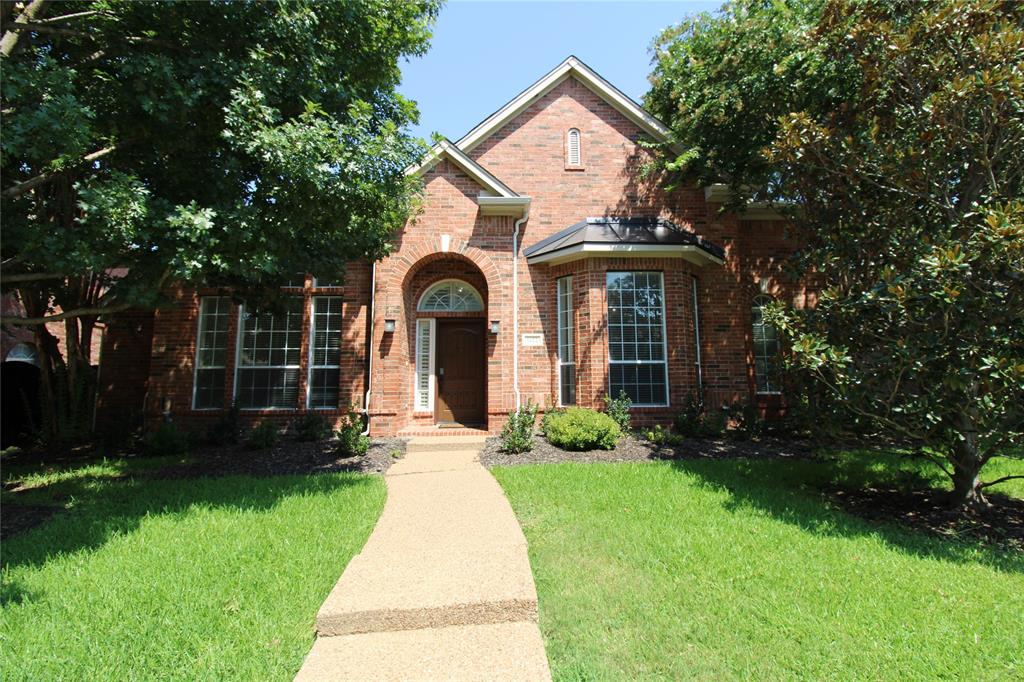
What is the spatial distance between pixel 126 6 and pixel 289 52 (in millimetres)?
1509

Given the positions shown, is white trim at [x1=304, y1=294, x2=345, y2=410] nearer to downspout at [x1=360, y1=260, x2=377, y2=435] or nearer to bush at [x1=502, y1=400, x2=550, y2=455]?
downspout at [x1=360, y1=260, x2=377, y2=435]

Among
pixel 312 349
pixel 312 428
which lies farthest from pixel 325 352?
pixel 312 428

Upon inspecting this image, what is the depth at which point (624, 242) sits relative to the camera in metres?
9.62

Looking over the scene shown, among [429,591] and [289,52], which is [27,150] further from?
[429,591]

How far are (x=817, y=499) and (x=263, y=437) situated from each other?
9094 mm

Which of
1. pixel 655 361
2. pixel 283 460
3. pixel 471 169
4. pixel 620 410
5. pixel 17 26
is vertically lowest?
pixel 283 460

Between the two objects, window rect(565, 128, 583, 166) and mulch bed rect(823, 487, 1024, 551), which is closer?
mulch bed rect(823, 487, 1024, 551)

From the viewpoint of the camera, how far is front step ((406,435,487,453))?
29.4 ft

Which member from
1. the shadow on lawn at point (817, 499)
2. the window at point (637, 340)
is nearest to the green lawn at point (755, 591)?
the shadow on lawn at point (817, 499)

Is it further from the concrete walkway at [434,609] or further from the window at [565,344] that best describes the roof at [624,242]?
the concrete walkway at [434,609]

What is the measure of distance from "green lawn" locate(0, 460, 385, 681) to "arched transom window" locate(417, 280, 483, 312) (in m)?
5.52

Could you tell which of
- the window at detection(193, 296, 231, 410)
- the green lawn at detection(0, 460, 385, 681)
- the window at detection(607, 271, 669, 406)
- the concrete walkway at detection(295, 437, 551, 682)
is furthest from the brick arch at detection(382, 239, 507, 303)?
the concrete walkway at detection(295, 437, 551, 682)

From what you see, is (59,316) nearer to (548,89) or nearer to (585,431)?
(585,431)

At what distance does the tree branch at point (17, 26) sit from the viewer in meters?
4.71
